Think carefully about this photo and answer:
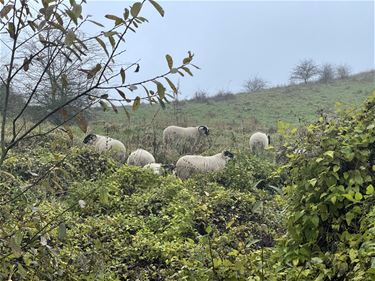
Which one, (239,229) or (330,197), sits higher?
(330,197)

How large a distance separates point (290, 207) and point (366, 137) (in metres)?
0.79

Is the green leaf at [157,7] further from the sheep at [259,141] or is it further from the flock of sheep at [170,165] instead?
the sheep at [259,141]

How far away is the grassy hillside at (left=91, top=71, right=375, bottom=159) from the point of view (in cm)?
2292

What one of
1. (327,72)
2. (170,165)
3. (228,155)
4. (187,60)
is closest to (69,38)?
(187,60)

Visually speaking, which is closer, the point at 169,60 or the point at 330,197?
the point at 169,60

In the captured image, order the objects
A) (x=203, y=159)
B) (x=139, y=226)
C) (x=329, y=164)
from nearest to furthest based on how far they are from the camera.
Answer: (x=329, y=164)
(x=139, y=226)
(x=203, y=159)

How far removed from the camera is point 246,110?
102 ft

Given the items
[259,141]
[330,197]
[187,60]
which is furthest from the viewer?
[259,141]

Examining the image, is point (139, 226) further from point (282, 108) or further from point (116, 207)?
point (282, 108)

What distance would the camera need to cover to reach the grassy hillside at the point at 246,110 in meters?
22.9

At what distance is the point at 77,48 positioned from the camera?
2.12 metres

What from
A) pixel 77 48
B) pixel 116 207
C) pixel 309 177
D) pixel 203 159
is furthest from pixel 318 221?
pixel 203 159

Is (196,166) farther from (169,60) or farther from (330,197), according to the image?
(169,60)

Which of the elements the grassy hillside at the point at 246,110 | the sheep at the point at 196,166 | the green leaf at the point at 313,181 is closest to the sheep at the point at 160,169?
the sheep at the point at 196,166
